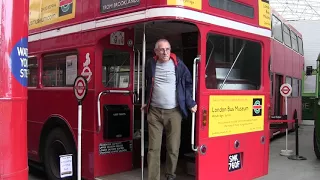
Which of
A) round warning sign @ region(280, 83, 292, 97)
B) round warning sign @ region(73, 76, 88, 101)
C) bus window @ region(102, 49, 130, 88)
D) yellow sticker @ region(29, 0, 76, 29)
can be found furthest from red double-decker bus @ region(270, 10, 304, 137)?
round warning sign @ region(73, 76, 88, 101)

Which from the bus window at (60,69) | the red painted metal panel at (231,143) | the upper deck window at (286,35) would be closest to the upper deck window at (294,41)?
the upper deck window at (286,35)

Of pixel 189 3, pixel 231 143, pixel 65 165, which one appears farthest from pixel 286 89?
pixel 65 165

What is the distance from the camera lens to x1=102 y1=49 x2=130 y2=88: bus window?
5.15 metres

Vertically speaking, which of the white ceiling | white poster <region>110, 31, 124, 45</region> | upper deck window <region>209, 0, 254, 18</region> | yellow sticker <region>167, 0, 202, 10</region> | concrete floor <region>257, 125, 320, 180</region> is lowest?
concrete floor <region>257, 125, 320, 180</region>

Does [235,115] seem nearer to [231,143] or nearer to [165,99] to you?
[231,143]

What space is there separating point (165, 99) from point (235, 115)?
3.25 feet

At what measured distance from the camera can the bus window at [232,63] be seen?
453cm

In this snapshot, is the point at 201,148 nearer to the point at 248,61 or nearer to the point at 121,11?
the point at 248,61

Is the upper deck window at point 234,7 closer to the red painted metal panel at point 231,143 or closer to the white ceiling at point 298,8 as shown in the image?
the red painted metal panel at point 231,143

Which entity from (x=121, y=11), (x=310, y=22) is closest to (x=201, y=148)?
(x=121, y=11)

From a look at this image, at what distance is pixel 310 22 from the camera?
1875 centimetres

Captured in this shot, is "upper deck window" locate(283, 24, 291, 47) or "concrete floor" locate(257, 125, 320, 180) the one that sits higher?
"upper deck window" locate(283, 24, 291, 47)

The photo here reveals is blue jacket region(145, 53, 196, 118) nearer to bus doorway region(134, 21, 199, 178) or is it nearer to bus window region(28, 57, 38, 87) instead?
bus doorway region(134, 21, 199, 178)

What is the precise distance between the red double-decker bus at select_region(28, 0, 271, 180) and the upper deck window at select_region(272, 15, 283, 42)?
576 cm
